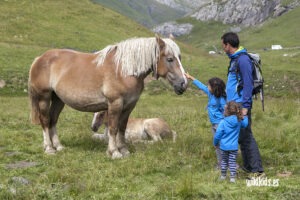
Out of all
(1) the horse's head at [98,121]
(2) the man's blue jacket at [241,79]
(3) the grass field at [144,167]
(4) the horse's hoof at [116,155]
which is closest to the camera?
(3) the grass field at [144,167]

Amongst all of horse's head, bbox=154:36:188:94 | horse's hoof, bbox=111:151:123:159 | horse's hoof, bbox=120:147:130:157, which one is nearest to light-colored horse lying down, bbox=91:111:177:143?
horse's hoof, bbox=120:147:130:157

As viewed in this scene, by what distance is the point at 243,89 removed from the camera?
8070 mm

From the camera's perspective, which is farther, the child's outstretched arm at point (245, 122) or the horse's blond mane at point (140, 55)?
the horse's blond mane at point (140, 55)

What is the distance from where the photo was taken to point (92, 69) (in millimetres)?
10312

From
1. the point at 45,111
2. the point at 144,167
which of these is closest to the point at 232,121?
the point at 144,167

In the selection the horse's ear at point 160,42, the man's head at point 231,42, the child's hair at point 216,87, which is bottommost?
the child's hair at point 216,87

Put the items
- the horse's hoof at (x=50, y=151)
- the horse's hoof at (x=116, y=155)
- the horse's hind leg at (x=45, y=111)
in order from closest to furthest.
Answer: the horse's hoof at (x=116, y=155), the horse's hoof at (x=50, y=151), the horse's hind leg at (x=45, y=111)

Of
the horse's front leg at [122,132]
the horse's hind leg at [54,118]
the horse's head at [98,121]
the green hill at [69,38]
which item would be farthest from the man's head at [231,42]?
the green hill at [69,38]

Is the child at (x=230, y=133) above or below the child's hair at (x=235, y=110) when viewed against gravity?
below

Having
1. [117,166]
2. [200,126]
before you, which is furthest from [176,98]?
[117,166]

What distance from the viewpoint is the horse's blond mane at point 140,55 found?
986 centimetres

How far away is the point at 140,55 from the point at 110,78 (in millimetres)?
946

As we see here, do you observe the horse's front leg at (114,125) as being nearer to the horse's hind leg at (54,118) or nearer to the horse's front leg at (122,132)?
the horse's front leg at (122,132)

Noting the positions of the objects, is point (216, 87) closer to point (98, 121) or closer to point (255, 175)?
point (255, 175)
